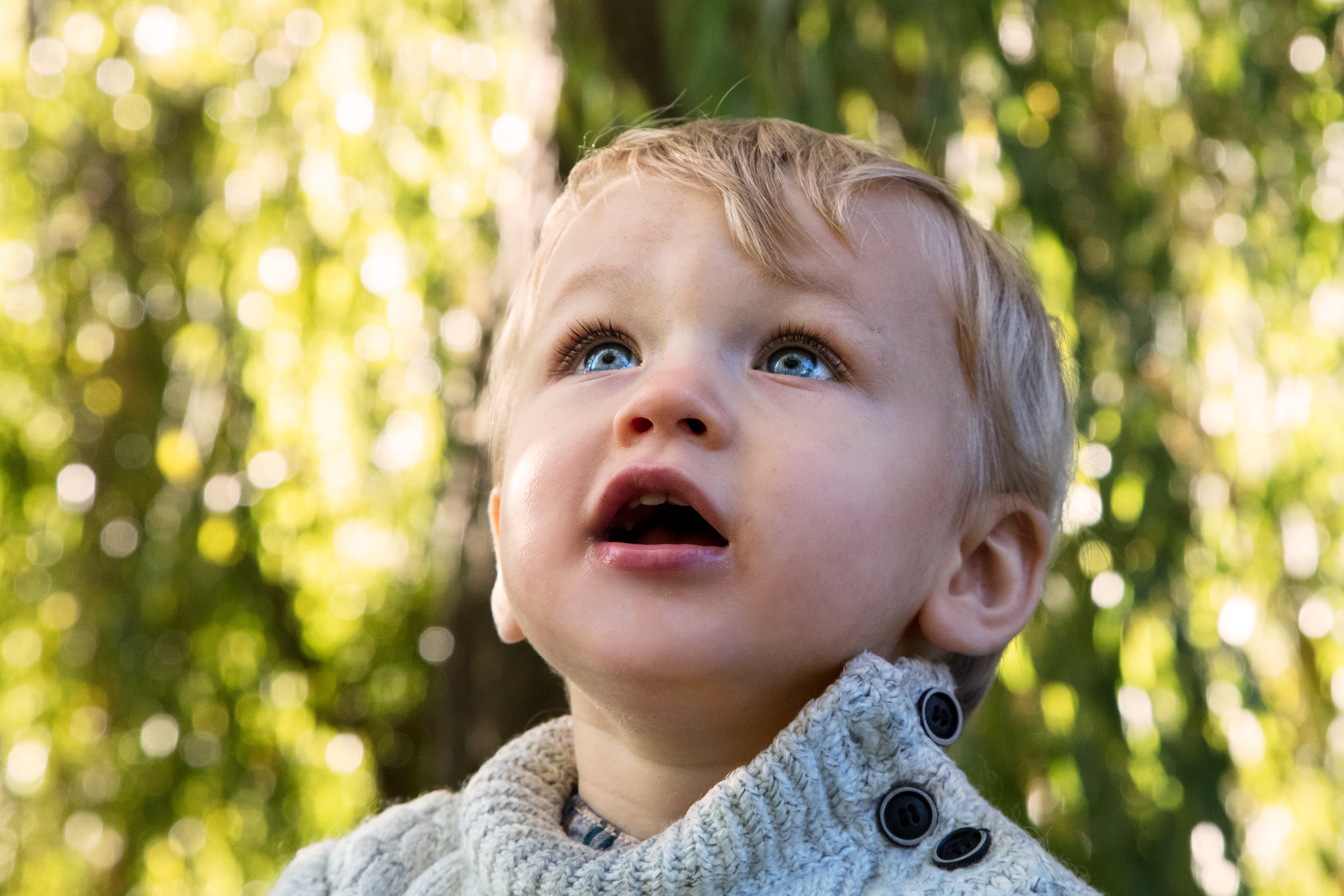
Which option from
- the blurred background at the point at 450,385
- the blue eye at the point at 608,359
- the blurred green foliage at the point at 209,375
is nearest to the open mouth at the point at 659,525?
the blue eye at the point at 608,359

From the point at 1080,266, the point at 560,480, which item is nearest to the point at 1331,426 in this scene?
the point at 1080,266

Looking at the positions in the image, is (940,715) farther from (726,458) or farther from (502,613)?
(502,613)

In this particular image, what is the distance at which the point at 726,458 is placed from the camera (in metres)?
0.70

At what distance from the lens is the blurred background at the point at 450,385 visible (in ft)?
4.73

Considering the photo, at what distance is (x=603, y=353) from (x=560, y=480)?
0.35ft

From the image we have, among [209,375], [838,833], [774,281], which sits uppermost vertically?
[774,281]

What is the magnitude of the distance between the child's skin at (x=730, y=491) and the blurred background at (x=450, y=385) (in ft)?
2.02

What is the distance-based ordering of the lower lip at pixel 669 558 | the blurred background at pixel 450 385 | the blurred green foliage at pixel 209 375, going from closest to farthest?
the lower lip at pixel 669 558 < the blurred background at pixel 450 385 < the blurred green foliage at pixel 209 375

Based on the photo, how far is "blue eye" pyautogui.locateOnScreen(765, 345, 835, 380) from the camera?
759mm

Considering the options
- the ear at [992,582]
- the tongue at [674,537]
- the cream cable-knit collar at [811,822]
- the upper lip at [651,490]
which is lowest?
the cream cable-knit collar at [811,822]

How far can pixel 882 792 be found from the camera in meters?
0.72

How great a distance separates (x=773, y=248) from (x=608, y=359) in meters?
0.13

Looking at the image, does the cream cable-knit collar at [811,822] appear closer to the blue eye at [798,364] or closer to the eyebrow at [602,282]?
the blue eye at [798,364]

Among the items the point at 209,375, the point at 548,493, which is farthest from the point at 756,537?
the point at 209,375
